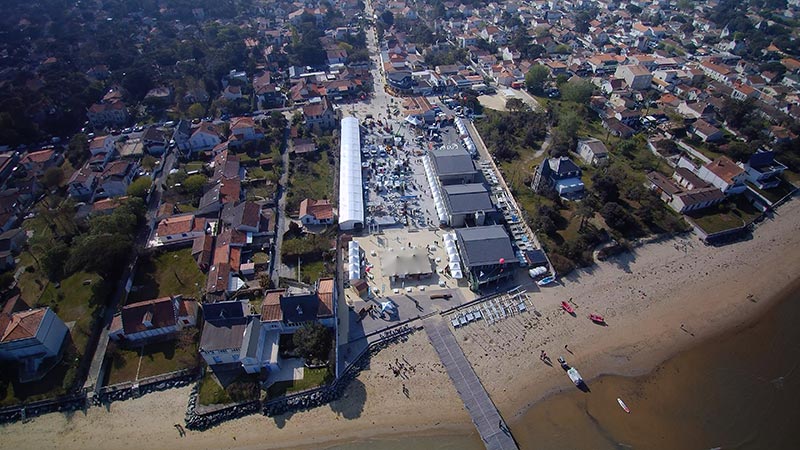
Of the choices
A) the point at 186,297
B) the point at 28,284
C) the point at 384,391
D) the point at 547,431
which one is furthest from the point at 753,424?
the point at 28,284

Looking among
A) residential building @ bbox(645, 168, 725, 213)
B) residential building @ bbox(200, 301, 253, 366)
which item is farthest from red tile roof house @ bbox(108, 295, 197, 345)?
residential building @ bbox(645, 168, 725, 213)

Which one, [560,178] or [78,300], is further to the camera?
[560,178]

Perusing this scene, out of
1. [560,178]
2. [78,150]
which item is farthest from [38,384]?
[560,178]

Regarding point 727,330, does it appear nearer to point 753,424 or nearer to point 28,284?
point 753,424

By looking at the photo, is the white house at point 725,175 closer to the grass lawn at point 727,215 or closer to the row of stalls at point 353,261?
the grass lawn at point 727,215

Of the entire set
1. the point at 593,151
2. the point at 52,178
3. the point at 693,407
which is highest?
the point at 593,151

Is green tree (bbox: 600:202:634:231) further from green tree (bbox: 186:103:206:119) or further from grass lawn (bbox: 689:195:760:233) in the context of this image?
green tree (bbox: 186:103:206:119)

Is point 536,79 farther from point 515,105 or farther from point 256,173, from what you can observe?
point 256,173
